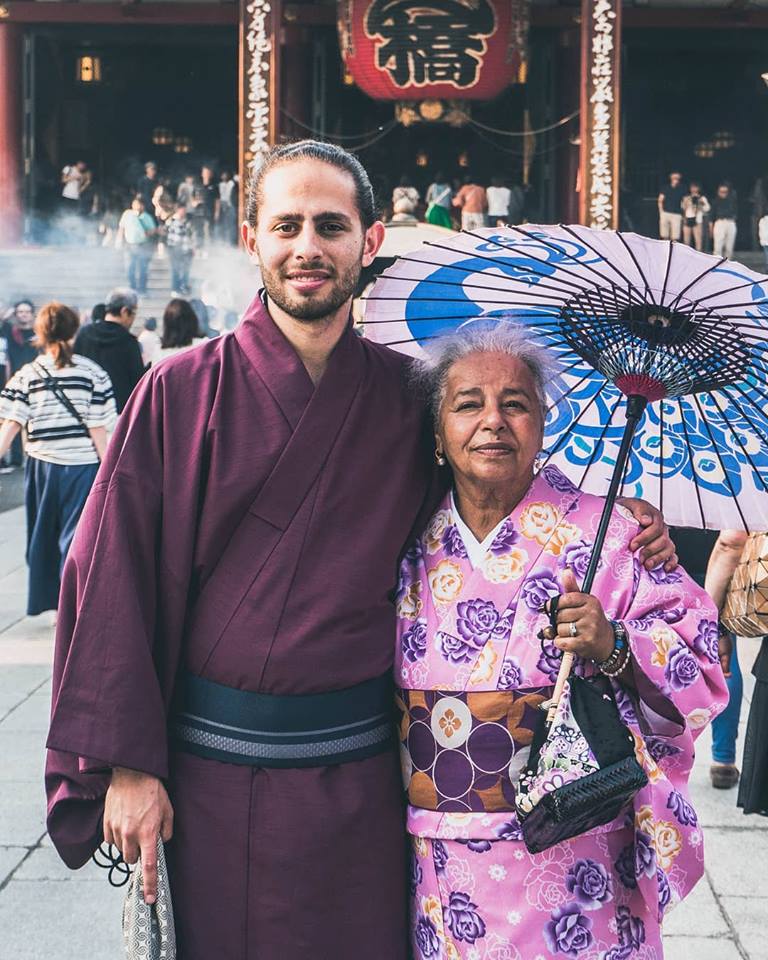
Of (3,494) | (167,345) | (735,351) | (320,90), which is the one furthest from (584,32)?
(735,351)

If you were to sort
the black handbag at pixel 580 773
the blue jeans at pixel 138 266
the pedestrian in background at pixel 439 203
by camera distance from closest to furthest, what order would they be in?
1. the black handbag at pixel 580 773
2. the pedestrian in background at pixel 439 203
3. the blue jeans at pixel 138 266

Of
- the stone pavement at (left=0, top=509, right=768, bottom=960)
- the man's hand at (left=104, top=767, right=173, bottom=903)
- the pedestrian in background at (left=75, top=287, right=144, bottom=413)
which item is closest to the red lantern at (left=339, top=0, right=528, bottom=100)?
→ the pedestrian in background at (left=75, top=287, right=144, bottom=413)

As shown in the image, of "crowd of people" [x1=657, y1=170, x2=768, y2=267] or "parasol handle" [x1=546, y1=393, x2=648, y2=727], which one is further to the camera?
"crowd of people" [x1=657, y1=170, x2=768, y2=267]

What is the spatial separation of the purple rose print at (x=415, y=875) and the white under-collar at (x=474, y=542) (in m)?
0.49

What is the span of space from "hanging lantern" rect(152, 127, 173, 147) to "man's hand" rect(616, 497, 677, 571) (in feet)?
62.0

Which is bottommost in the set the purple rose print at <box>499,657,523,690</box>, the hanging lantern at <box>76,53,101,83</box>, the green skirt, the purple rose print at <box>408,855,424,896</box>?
the purple rose print at <box>408,855,424,896</box>

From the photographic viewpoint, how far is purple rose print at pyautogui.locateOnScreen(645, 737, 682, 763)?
2.03m

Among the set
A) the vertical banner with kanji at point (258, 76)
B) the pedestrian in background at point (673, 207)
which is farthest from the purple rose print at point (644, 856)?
the pedestrian in background at point (673, 207)

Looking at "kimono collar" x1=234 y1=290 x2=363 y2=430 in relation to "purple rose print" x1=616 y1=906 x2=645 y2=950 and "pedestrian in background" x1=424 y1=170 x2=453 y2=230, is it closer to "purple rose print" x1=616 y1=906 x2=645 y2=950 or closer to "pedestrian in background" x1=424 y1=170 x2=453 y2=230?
"purple rose print" x1=616 y1=906 x2=645 y2=950

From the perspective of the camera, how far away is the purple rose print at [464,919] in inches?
76.7

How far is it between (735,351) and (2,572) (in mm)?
6213

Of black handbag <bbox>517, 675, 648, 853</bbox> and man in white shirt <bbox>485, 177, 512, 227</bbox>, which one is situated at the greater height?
man in white shirt <bbox>485, 177, 512, 227</bbox>

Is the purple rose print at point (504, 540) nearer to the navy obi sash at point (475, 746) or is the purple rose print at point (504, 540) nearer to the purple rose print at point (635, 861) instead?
the navy obi sash at point (475, 746)

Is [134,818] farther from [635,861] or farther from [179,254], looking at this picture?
[179,254]
